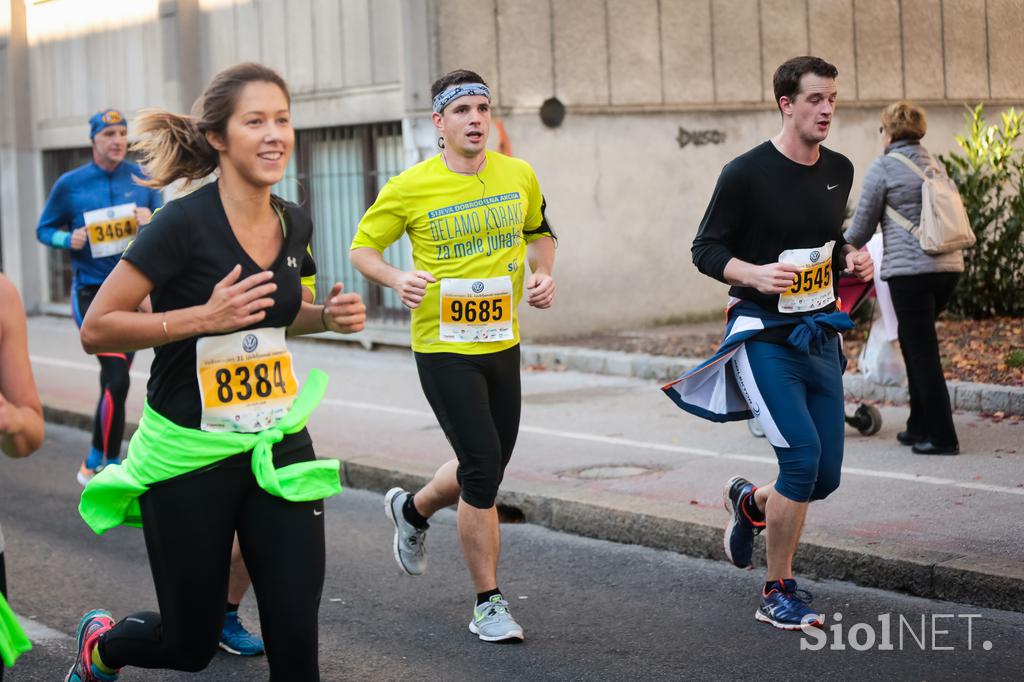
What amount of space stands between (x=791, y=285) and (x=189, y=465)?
2472mm

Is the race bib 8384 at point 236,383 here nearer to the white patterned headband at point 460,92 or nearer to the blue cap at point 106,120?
the white patterned headband at point 460,92

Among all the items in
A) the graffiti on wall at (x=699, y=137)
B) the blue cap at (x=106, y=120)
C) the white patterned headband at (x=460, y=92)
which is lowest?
the white patterned headband at (x=460, y=92)

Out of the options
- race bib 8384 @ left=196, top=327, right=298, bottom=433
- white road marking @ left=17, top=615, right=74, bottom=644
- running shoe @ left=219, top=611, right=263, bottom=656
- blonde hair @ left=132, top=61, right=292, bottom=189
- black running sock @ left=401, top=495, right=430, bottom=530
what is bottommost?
white road marking @ left=17, top=615, right=74, bottom=644

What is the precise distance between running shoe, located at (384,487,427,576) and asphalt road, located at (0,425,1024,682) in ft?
0.60

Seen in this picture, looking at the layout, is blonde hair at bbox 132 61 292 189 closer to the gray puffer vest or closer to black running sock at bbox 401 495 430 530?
black running sock at bbox 401 495 430 530

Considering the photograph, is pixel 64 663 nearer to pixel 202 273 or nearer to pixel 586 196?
pixel 202 273

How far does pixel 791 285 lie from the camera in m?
5.48

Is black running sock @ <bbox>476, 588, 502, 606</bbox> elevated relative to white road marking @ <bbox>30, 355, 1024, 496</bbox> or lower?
lower

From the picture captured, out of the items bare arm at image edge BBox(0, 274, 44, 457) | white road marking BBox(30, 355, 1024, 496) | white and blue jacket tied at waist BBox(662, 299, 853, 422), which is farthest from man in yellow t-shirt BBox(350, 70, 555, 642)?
white road marking BBox(30, 355, 1024, 496)

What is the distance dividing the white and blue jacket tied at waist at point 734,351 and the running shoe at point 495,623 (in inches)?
43.4

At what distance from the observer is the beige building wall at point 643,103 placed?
46.6ft

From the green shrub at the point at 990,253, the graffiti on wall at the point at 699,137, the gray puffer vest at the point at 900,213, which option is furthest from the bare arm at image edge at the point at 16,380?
the graffiti on wall at the point at 699,137

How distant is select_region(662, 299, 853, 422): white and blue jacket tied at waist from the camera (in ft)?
18.4

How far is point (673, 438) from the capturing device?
9500 millimetres
